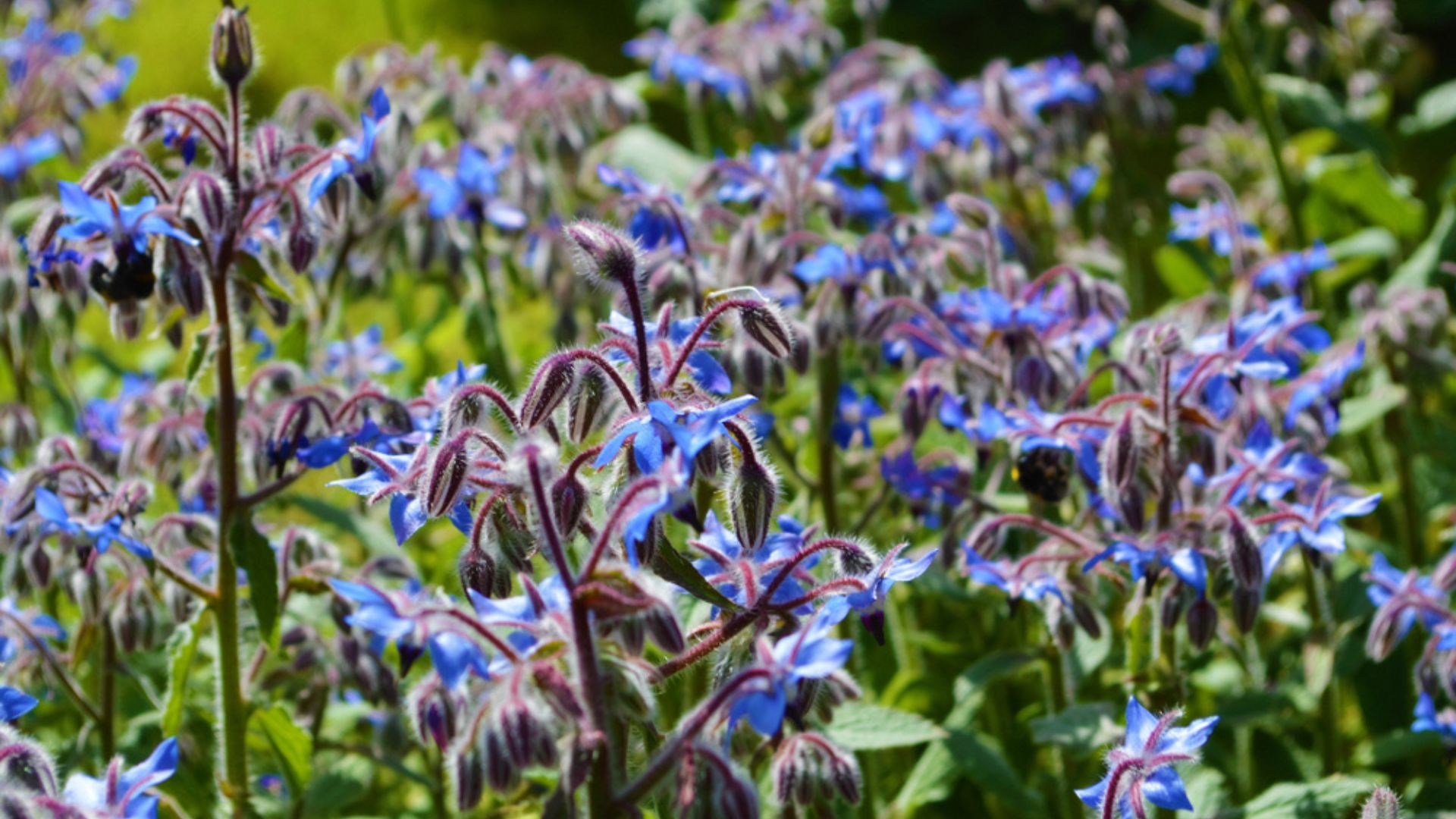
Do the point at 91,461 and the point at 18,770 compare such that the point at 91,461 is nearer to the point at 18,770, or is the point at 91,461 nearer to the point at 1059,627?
the point at 18,770

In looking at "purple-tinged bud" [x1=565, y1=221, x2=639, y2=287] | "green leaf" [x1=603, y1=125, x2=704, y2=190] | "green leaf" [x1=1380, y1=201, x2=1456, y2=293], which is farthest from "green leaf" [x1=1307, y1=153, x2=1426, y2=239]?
"purple-tinged bud" [x1=565, y1=221, x2=639, y2=287]

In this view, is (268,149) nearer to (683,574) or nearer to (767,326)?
(767,326)

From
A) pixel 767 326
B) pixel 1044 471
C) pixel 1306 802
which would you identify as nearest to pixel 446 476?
pixel 767 326

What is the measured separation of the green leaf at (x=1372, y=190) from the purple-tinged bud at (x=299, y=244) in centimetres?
244

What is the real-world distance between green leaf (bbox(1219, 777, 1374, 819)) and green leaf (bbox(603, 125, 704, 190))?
6.78 ft

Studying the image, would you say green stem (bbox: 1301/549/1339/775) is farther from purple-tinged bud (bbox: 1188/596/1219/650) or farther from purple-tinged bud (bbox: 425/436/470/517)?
purple-tinged bud (bbox: 425/436/470/517)

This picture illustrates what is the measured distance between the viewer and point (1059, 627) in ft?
5.63

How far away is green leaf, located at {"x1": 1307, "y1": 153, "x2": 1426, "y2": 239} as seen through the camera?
128 inches

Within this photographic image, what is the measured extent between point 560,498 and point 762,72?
227cm

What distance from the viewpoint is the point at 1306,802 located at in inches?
66.4

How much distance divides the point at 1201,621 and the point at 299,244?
1.12m

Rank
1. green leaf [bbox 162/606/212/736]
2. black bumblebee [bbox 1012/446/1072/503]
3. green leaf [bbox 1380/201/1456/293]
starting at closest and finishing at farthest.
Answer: green leaf [bbox 162/606/212/736]
black bumblebee [bbox 1012/446/1072/503]
green leaf [bbox 1380/201/1456/293]

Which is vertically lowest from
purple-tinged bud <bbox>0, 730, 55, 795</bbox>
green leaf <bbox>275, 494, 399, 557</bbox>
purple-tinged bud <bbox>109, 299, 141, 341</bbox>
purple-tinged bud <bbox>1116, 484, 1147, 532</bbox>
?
green leaf <bbox>275, 494, 399, 557</bbox>

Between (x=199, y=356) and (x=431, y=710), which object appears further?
(x=199, y=356)
